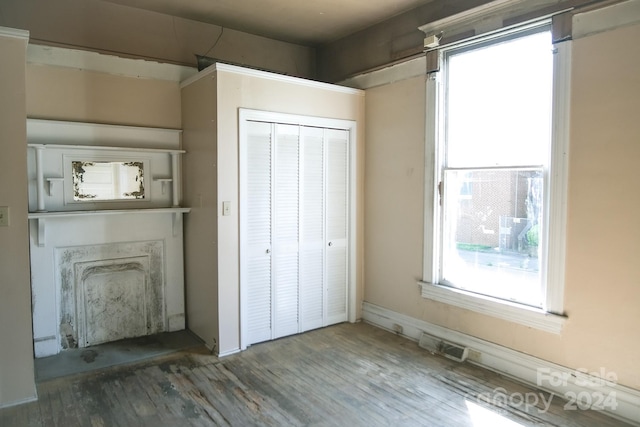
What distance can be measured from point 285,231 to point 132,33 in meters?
2.27

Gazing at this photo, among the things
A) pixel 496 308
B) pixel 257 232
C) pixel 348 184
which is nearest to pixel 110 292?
pixel 257 232

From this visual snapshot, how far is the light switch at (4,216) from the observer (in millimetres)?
2656

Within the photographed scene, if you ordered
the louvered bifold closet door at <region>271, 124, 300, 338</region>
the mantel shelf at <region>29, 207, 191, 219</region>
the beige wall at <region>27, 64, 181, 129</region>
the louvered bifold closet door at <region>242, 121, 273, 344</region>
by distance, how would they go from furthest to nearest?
the louvered bifold closet door at <region>271, 124, 300, 338</region> < the louvered bifold closet door at <region>242, 121, 273, 344</region> < the beige wall at <region>27, 64, 181, 129</region> < the mantel shelf at <region>29, 207, 191, 219</region>

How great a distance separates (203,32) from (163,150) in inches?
51.4

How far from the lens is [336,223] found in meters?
4.24

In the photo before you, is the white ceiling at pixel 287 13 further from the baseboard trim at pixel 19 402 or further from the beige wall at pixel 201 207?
the baseboard trim at pixel 19 402

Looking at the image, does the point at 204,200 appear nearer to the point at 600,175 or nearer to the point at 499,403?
the point at 499,403

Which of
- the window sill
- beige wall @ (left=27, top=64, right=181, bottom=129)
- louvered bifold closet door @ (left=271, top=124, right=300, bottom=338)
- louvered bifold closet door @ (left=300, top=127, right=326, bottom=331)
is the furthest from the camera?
louvered bifold closet door @ (left=300, top=127, right=326, bottom=331)

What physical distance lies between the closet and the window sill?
988mm

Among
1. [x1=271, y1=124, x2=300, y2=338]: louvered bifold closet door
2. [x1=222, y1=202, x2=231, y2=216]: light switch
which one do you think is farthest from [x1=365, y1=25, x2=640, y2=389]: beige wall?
[x1=222, y1=202, x2=231, y2=216]: light switch

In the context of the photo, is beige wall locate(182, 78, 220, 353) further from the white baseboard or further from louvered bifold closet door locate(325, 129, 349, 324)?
the white baseboard

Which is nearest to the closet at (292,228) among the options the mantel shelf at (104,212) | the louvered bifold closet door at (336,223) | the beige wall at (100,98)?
the louvered bifold closet door at (336,223)

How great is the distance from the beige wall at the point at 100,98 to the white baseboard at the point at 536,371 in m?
3.02

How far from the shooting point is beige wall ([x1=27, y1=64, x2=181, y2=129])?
3.39 meters
